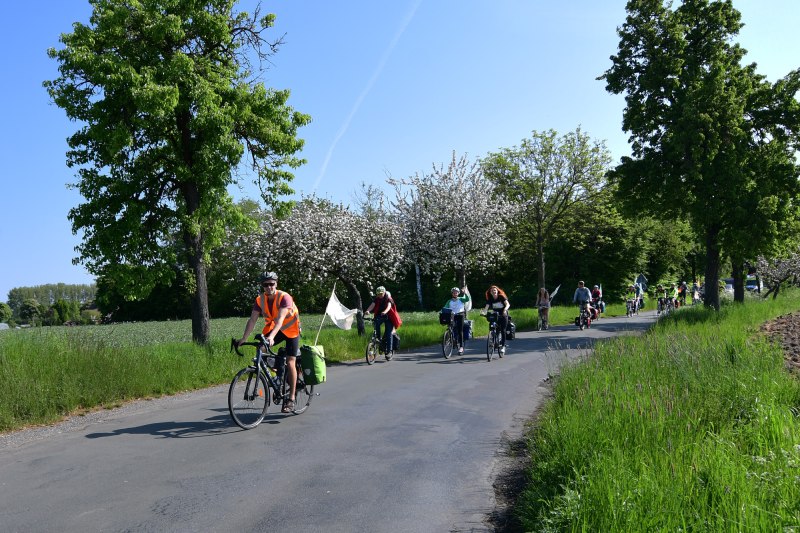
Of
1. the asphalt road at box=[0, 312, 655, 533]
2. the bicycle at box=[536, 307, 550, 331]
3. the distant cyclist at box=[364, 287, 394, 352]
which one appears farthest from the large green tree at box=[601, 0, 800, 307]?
the asphalt road at box=[0, 312, 655, 533]

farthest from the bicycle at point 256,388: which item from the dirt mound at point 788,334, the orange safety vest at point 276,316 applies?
the dirt mound at point 788,334

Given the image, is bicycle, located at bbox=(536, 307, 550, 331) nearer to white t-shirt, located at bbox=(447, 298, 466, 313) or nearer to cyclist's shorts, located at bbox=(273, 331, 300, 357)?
white t-shirt, located at bbox=(447, 298, 466, 313)

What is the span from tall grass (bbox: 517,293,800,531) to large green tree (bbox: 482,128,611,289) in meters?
25.7

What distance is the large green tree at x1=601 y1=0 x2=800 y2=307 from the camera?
2130 cm

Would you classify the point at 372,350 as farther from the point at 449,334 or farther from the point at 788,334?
the point at 788,334

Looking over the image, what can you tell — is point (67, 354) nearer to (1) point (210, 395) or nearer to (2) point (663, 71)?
(1) point (210, 395)

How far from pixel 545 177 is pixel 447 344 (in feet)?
66.9

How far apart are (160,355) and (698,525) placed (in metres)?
10.5

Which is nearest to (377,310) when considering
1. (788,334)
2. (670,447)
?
(788,334)

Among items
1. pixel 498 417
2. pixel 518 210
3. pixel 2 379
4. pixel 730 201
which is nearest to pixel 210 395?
pixel 2 379

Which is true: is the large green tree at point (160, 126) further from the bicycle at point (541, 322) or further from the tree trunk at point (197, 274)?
the bicycle at point (541, 322)

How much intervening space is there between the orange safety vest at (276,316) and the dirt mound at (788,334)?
24.0ft

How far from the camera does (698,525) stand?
3334 millimetres

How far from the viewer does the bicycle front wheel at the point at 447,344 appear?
15.5 metres
